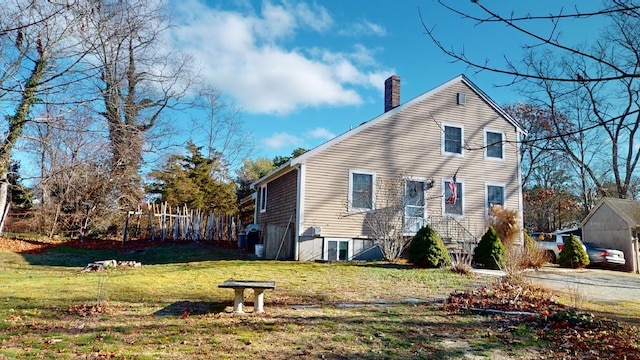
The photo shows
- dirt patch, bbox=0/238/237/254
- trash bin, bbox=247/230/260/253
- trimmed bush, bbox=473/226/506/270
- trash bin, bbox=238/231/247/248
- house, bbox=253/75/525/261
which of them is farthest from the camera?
trash bin, bbox=238/231/247/248

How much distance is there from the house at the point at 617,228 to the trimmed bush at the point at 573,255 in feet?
11.5

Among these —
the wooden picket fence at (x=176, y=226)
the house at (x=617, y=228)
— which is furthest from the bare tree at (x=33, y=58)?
the house at (x=617, y=228)

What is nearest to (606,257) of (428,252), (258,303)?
(428,252)

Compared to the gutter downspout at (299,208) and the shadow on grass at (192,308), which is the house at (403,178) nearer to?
the gutter downspout at (299,208)

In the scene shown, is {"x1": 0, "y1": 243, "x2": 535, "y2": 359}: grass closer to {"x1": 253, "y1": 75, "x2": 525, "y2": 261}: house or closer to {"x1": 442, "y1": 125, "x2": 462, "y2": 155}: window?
{"x1": 253, "y1": 75, "x2": 525, "y2": 261}: house

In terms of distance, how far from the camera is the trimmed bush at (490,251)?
1308cm

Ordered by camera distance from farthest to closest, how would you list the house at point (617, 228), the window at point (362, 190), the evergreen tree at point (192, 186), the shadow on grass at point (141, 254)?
the evergreen tree at point (192, 186)
the house at point (617, 228)
the window at point (362, 190)
the shadow on grass at point (141, 254)

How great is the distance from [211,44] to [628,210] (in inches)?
791

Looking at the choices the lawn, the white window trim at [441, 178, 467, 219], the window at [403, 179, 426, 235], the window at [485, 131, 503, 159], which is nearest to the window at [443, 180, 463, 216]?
the white window trim at [441, 178, 467, 219]

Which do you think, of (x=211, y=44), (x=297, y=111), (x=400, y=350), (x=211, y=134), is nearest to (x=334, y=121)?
(x=297, y=111)

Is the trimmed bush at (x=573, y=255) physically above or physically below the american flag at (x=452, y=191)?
below

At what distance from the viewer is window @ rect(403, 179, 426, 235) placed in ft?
52.2

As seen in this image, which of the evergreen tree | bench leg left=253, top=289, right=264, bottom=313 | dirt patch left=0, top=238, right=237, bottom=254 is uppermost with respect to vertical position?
the evergreen tree

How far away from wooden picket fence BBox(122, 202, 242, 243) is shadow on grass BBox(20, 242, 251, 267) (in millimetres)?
1797
